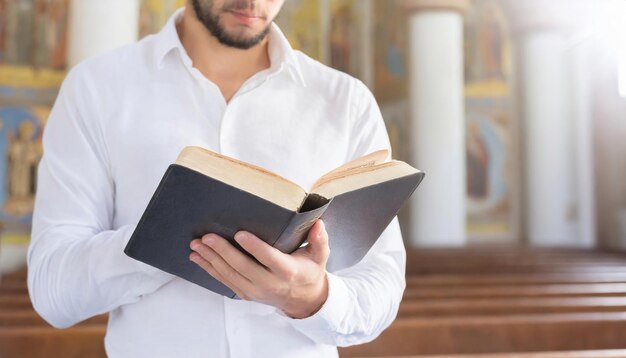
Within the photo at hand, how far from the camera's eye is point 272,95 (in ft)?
5.55

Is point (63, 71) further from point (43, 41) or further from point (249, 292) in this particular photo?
point (249, 292)

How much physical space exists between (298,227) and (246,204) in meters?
0.10

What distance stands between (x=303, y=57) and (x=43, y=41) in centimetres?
1127

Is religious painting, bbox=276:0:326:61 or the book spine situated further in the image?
religious painting, bbox=276:0:326:61

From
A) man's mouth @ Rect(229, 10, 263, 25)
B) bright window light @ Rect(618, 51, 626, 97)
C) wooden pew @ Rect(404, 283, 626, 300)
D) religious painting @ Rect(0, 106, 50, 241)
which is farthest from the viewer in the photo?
religious painting @ Rect(0, 106, 50, 241)

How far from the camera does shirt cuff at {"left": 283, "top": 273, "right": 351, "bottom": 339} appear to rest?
1379mm

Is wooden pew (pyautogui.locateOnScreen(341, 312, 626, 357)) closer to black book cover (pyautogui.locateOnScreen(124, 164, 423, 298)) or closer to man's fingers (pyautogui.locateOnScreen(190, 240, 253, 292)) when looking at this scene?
black book cover (pyautogui.locateOnScreen(124, 164, 423, 298))

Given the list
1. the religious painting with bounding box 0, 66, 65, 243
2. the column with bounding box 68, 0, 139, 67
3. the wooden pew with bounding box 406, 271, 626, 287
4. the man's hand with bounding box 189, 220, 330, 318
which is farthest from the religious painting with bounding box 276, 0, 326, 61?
the man's hand with bounding box 189, 220, 330, 318

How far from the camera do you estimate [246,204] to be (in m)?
1.13

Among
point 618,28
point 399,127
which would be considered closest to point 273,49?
point 618,28

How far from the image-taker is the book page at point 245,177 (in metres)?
1.12

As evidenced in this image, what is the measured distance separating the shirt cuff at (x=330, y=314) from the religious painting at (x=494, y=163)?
12.2 m

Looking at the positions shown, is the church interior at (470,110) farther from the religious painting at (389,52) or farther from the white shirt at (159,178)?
the white shirt at (159,178)

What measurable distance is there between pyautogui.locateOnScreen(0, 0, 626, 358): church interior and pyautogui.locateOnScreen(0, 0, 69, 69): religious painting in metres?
0.02
